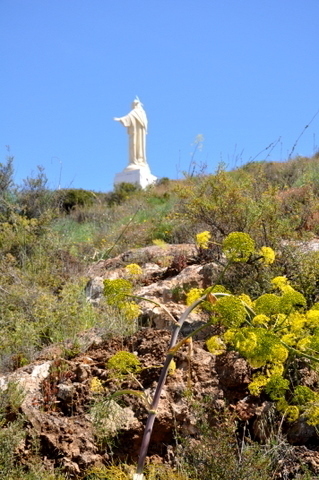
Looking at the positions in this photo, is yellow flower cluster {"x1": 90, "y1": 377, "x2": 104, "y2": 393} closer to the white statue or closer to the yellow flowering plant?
the yellow flowering plant

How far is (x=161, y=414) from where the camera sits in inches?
108

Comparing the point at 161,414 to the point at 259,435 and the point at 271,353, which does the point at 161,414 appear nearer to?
the point at 259,435

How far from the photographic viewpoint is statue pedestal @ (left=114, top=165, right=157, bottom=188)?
22.6 m

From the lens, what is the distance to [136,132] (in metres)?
24.9

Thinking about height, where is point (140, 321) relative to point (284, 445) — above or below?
above

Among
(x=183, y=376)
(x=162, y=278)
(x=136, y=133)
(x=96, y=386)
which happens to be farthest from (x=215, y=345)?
(x=136, y=133)

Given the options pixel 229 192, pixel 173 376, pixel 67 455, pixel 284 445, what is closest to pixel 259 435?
pixel 284 445

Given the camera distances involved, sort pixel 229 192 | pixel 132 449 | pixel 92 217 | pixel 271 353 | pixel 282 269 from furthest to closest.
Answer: pixel 92 217, pixel 229 192, pixel 282 269, pixel 132 449, pixel 271 353

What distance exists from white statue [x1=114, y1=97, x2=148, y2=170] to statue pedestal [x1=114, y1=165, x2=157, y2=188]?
690 mm

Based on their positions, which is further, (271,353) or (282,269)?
(282,269)

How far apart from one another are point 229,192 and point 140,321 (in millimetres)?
2046

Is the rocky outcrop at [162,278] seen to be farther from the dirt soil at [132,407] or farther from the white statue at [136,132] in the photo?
the white statue at [136,132]

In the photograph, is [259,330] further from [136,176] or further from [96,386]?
[136,176]

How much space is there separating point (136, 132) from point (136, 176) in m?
3.10
